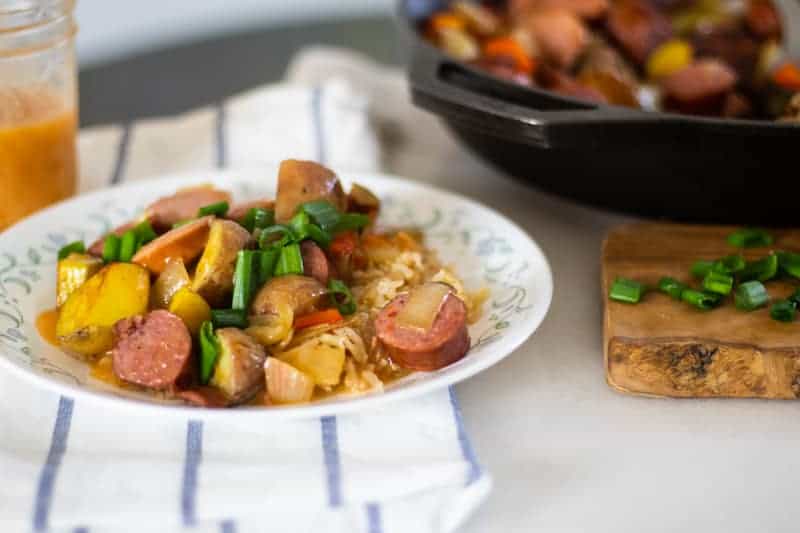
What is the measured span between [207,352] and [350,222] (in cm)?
32

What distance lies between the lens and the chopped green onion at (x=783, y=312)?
4.11 ft

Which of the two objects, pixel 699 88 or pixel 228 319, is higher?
pixel 699 88

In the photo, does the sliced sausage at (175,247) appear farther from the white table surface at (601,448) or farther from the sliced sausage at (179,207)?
the white table surface at (601,448)

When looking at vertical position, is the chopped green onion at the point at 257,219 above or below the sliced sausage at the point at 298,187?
below

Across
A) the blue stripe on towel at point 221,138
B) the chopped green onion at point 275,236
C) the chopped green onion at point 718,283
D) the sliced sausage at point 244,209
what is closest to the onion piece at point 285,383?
the chopped green onion at point 275,236

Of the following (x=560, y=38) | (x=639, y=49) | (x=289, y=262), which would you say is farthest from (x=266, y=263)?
(x=639, y=49)

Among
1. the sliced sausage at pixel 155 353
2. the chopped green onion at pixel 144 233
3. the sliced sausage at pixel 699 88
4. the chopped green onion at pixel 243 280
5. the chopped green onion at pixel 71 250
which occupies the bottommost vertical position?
the chopped green onion at pixel 71 250

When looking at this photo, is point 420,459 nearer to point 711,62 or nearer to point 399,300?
point 399,300

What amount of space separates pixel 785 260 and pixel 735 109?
363 mm

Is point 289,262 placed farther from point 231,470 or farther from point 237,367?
point 231,470

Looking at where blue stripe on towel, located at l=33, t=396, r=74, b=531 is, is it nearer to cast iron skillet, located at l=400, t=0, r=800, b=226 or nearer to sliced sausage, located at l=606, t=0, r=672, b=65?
cast iron skillet, located at l=400, t=0, r=800, b=226

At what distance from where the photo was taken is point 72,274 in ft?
4.35

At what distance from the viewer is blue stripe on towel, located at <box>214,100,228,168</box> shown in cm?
190

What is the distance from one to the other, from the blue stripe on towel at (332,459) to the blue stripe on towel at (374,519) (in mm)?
33
